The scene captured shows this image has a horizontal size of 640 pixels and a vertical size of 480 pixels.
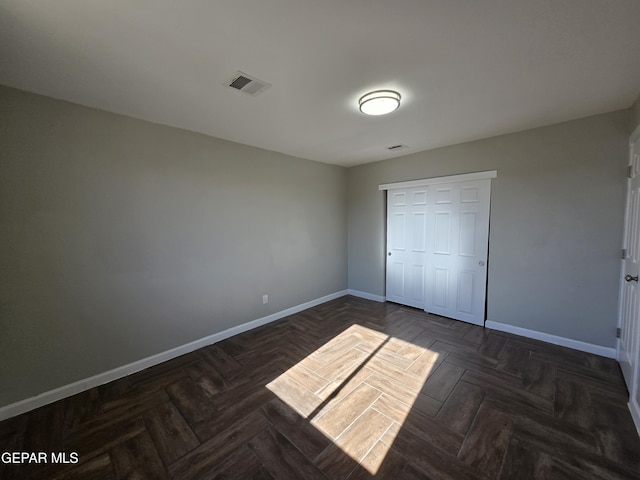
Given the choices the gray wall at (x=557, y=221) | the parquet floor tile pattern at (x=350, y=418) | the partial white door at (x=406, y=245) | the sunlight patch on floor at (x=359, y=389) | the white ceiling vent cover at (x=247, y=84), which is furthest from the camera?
the partial white door at (x=406, y=245)

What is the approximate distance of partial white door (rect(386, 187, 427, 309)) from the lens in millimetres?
4012

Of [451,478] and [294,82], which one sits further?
[294,82]

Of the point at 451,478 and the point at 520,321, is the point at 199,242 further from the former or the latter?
the point at 520,321

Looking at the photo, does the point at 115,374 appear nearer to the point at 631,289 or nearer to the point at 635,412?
the point at 635,412

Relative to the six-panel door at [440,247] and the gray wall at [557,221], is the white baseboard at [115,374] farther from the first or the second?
the gray wall at [557,221]

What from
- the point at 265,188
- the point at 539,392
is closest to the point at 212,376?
the point at 265,188

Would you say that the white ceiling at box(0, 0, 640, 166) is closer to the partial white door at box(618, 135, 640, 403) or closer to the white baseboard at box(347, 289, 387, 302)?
the partial white door at box(618, 135, 640, 403)

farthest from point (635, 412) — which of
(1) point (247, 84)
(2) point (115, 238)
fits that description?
(2) point (115, 238)

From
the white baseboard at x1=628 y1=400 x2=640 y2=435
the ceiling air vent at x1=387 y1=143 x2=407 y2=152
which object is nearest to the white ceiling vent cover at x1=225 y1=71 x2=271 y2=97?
the ceiling air vent at x1=387 y1=143 x2=407 y2=152

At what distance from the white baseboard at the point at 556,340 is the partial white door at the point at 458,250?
0.24 meters

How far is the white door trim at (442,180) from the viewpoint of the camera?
3285mm

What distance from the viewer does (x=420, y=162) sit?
154 inches

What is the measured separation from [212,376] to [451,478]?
2.09 m

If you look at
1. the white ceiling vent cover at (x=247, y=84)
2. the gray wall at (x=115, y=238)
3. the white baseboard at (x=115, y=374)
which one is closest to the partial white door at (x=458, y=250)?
the gray wall at (x=115, y=238)
